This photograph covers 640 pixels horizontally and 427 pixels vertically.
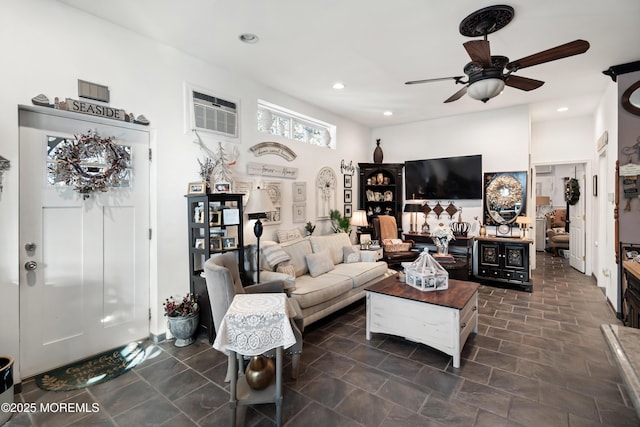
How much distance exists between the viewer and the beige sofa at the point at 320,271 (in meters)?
3.30

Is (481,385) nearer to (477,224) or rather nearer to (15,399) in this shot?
(15,399)

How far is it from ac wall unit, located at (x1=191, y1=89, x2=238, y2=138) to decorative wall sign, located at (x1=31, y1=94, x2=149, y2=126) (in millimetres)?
584

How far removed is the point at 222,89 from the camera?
3697 mm

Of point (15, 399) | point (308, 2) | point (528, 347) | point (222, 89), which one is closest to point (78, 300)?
point (15, 399)

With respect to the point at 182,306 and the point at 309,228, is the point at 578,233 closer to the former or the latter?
the point at 309,228

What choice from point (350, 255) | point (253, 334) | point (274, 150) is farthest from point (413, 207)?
point (253, 334)

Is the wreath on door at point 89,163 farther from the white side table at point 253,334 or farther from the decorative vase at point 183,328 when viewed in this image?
the white side table at point 253,334

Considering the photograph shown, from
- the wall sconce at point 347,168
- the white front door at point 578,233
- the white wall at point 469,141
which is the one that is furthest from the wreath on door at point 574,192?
the wall sconce at point 347,168

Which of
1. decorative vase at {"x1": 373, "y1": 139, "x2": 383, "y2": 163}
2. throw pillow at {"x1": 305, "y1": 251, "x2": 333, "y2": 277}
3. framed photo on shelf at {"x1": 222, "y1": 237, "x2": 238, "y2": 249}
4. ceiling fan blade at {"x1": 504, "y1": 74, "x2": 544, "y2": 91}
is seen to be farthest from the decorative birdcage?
decorative vase at {"x1": 373, "y1": 139, "x2": 383, "y2": 163}

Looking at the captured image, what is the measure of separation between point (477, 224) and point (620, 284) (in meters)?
2.18

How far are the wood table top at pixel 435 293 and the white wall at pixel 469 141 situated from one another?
9.60ft

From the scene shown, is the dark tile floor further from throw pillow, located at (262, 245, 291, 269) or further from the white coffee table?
throw pillow, located at (262, 245, 291, 269)

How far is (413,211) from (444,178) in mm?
859

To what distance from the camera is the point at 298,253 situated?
4.07 m
